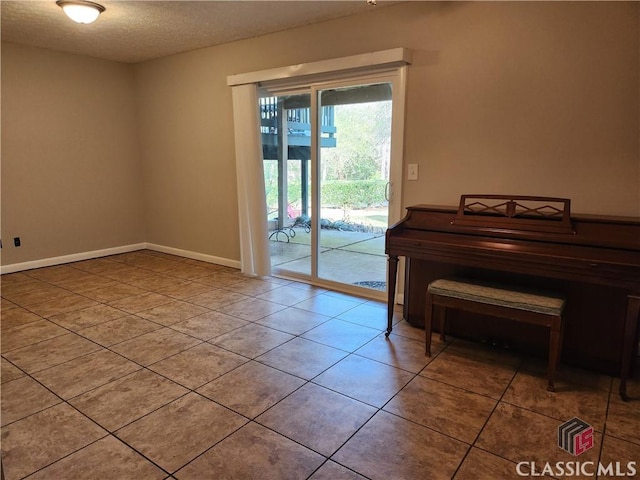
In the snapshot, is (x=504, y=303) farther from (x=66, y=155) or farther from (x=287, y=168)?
(x=66, y=155)

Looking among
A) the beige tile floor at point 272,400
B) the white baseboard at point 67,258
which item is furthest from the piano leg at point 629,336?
the white baseboard at point 67,258

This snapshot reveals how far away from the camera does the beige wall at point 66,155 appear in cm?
Result: 441

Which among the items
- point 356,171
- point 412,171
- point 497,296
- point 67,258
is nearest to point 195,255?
point 67,258

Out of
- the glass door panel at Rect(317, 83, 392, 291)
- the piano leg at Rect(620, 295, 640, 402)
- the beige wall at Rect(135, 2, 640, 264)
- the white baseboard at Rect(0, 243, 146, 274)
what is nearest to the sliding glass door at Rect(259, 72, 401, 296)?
the glass door panel at Rect(317, 83, 392, 291)

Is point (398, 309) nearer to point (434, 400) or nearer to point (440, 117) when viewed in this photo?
point (434, 400)

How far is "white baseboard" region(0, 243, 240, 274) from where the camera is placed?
4.60 metres

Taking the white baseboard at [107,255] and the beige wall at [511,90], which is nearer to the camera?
the beige wall at [511,90]

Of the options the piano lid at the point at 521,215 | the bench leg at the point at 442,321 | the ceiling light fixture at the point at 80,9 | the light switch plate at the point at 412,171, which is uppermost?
the ceiling light fixture at the point at 80,9

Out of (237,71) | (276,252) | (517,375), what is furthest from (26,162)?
(517,375)

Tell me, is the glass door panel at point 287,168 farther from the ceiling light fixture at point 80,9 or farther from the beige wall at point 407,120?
the ceiling light fixture at point 80,9

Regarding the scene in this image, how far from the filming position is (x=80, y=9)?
312 cm

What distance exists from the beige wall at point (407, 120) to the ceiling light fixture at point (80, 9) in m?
1.40

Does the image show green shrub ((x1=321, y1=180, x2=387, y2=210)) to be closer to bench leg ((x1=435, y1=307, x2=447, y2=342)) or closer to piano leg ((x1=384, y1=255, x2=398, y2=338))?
piano leg ((x1=384, y1=255, x2=398, y2=338))

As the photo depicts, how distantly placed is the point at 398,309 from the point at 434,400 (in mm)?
1349
